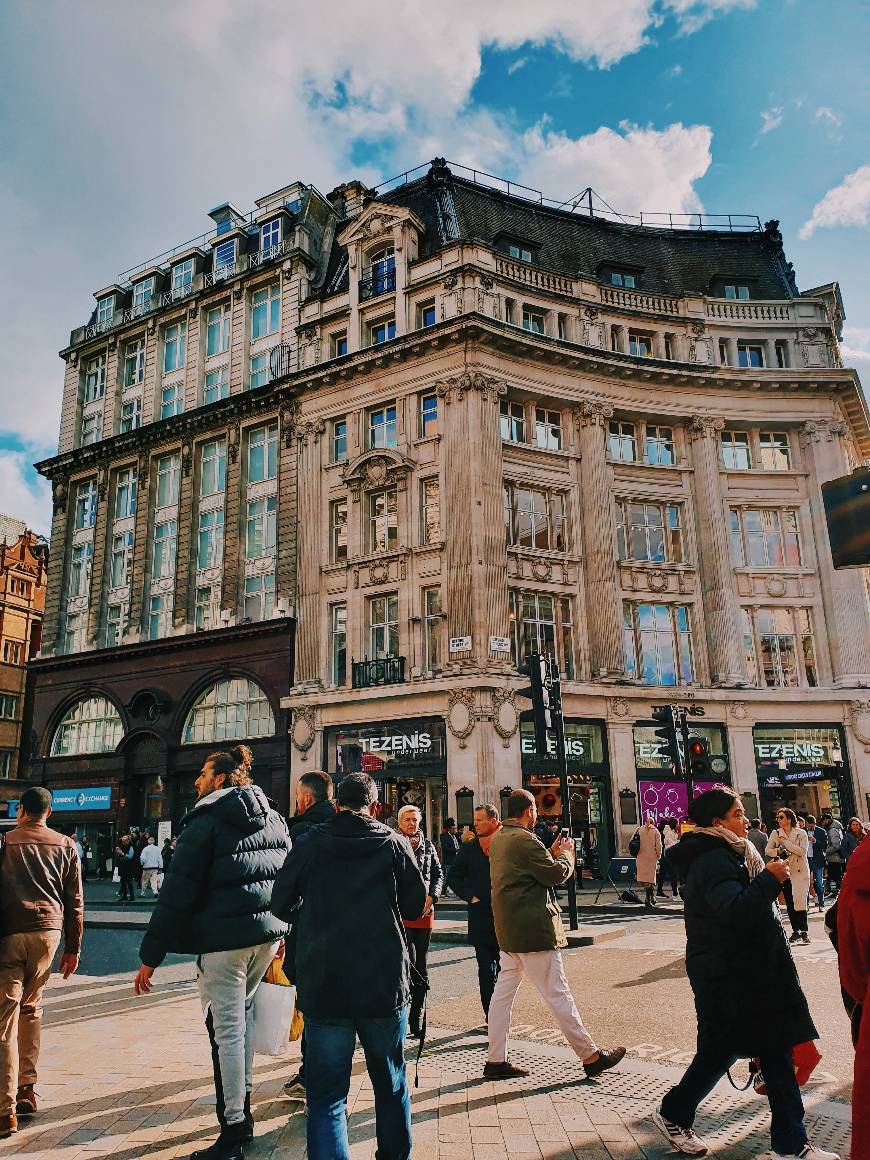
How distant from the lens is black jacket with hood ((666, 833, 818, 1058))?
13.5ft

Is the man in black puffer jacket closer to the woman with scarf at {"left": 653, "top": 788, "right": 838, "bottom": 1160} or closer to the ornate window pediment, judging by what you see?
the woman with scarf at {"left": 653, "top": 788, "right": 838, "bottom": 1160}

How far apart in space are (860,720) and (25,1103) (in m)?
28.7

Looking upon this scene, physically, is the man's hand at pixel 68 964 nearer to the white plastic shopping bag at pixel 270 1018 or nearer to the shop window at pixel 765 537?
the white plastic shopping bag at pixel 270 1018

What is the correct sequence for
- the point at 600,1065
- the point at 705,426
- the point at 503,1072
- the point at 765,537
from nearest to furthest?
the point at 600,1065
the point at 503,1072
the point at 765,537
the point at 705,426

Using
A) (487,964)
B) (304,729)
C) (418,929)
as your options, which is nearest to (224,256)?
(304,729)

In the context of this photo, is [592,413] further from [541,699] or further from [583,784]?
[541,699]

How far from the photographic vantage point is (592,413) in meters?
30.0

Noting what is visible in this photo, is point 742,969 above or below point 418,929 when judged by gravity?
above

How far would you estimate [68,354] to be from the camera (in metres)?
41.9

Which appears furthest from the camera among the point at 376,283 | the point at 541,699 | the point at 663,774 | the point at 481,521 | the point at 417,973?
the point at 376,283

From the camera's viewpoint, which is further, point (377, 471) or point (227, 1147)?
point (377, 471)

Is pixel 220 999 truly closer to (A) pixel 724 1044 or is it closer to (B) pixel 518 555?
(A) pixel 724 1044

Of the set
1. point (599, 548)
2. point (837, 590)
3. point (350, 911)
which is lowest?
point (350, 911)

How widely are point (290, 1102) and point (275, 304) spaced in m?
34.1
